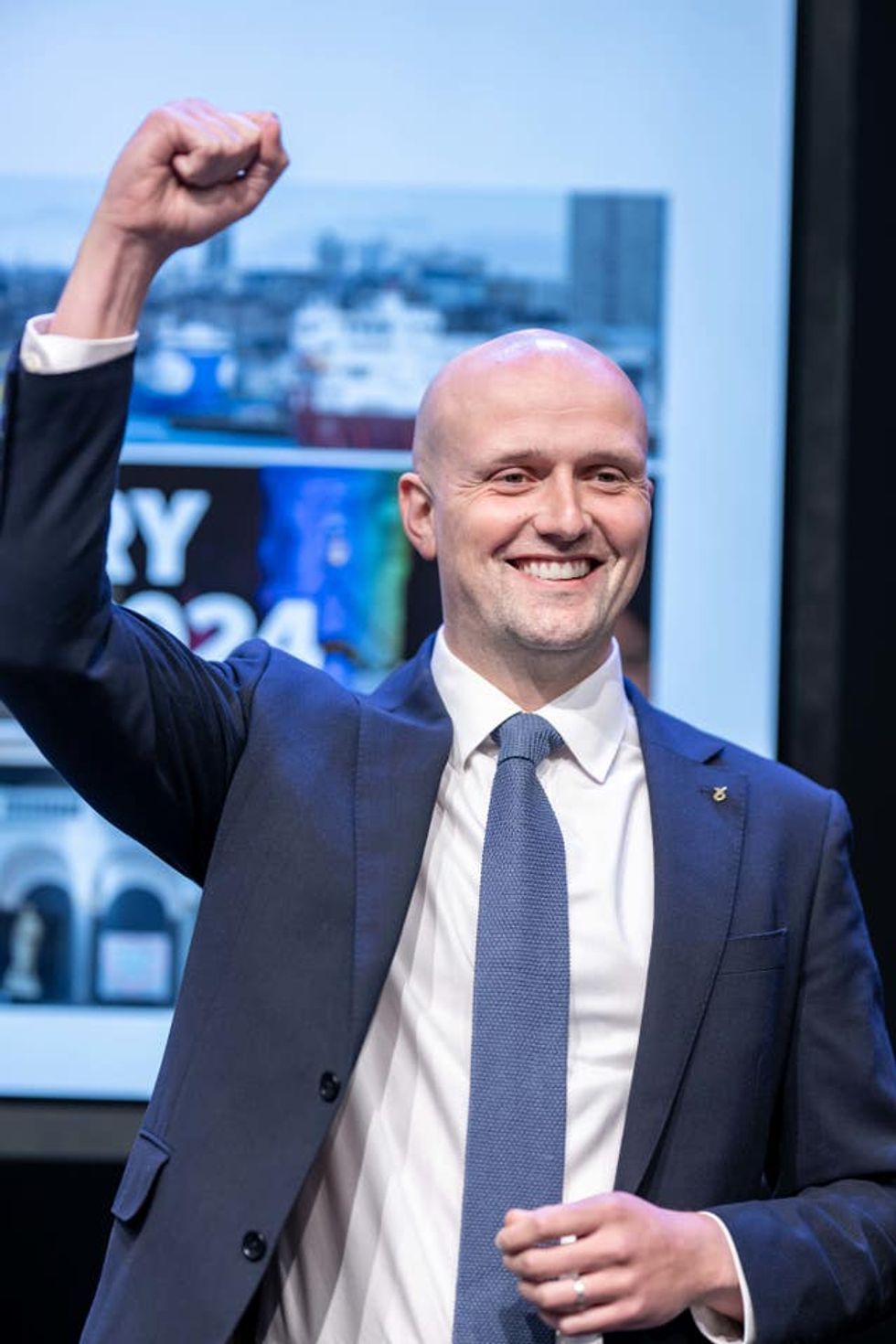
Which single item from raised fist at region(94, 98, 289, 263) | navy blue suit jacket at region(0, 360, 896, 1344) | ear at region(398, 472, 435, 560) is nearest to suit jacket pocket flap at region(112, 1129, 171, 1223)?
navy blue suit jacket at region(0, 360, 896, 1344)

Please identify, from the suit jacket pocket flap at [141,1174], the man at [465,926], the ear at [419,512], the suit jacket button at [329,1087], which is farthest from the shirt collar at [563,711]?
the suit jacket pocket flap at [141,1174]

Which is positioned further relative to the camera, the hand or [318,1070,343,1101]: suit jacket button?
[318,1070,343,1101]: suit jacket button

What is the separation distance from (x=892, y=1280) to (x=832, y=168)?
1798 mm

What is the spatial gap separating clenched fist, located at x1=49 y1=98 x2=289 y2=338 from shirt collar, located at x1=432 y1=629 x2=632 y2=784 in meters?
0.57

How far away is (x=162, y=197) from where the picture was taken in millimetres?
1461

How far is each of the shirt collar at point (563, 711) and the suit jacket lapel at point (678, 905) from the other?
5 cm

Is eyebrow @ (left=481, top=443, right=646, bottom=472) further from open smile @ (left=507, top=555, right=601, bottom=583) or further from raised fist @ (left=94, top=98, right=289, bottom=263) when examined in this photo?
raised fist @ (left=94, top=98, right=289, bottom=263)

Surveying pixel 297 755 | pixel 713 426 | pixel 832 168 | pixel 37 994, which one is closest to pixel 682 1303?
pixel 297 755

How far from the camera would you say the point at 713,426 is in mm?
2900

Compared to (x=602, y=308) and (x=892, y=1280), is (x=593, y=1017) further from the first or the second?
(x=602, y=308)

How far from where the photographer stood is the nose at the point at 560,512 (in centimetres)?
178

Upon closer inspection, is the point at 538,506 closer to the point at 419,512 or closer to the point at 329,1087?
the point at 419,512

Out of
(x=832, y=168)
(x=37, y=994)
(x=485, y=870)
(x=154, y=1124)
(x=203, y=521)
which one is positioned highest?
(x=832, y=168)

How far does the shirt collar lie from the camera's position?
72.8 inches
